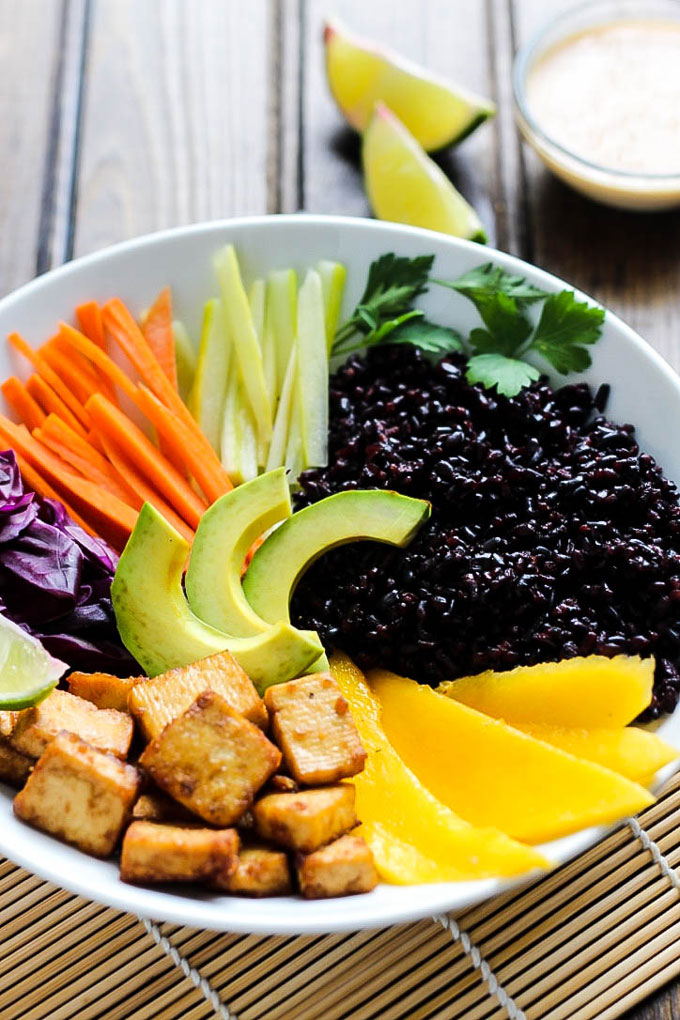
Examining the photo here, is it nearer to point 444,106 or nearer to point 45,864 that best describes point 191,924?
point 45,864

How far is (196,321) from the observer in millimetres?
3463

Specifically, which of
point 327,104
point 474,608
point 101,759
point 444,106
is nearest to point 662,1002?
point 474,608

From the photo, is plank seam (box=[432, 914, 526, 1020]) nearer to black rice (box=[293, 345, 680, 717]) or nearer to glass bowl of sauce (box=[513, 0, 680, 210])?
black rice (box=[293, 345, 680, 717])

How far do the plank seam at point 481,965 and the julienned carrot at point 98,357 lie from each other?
66.1 inches

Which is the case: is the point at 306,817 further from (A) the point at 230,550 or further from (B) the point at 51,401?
(B) the point at 51,401

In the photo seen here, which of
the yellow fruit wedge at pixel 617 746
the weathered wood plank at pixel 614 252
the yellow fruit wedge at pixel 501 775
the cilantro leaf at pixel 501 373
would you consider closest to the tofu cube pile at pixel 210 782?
the yellow fruit wedge at pixel 501 775

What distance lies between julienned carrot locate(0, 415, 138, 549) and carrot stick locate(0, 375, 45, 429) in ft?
0.34

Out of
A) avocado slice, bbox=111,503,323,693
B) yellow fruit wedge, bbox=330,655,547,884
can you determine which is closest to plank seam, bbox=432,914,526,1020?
yellow fruit wedge, bbox=330,655,547,884

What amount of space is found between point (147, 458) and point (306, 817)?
124cm

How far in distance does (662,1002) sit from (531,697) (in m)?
0.78

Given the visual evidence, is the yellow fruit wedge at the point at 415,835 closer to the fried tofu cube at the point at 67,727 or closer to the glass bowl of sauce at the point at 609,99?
the fried tofu cube at the point at 67,727

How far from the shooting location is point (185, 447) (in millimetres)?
3064

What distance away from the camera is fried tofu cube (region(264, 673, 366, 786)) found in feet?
7.63

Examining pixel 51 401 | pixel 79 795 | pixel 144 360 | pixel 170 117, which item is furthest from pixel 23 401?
pixel 170 117
